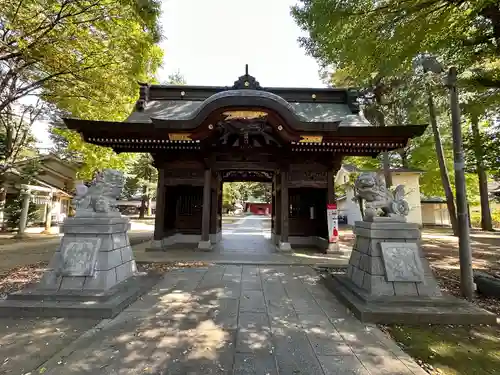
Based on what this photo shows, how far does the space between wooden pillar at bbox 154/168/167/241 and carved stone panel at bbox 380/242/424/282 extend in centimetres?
683

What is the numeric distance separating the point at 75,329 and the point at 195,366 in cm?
174

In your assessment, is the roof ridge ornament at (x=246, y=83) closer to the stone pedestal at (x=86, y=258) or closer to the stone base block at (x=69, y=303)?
the stone pedestal at (x=86, y=258)

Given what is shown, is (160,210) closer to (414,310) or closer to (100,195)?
(100,195)

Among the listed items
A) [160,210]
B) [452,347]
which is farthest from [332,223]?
[160,210]

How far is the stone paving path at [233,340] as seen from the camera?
2221mm

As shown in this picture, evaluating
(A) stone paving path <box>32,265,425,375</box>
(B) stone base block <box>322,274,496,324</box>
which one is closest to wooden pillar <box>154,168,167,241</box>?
(A) stone paving path <box>32,265,425,375</box>

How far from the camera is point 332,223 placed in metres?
8.16

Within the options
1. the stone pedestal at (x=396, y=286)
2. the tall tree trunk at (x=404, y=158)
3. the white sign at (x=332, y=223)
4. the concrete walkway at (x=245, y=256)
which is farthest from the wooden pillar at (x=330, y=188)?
the tall tree trunk at (x=404, y=158)

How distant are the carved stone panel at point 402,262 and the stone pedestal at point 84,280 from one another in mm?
→ 3964

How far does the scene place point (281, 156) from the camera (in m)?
8.46

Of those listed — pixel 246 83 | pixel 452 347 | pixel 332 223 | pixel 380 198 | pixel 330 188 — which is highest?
pixel 246 83

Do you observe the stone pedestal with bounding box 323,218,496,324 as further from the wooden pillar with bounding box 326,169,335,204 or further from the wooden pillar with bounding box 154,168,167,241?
the wooden pillar with bounding box 154,168,167,241

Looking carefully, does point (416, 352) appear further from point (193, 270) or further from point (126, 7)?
point (126, 7)

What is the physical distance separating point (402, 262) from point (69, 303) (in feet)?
16.0
